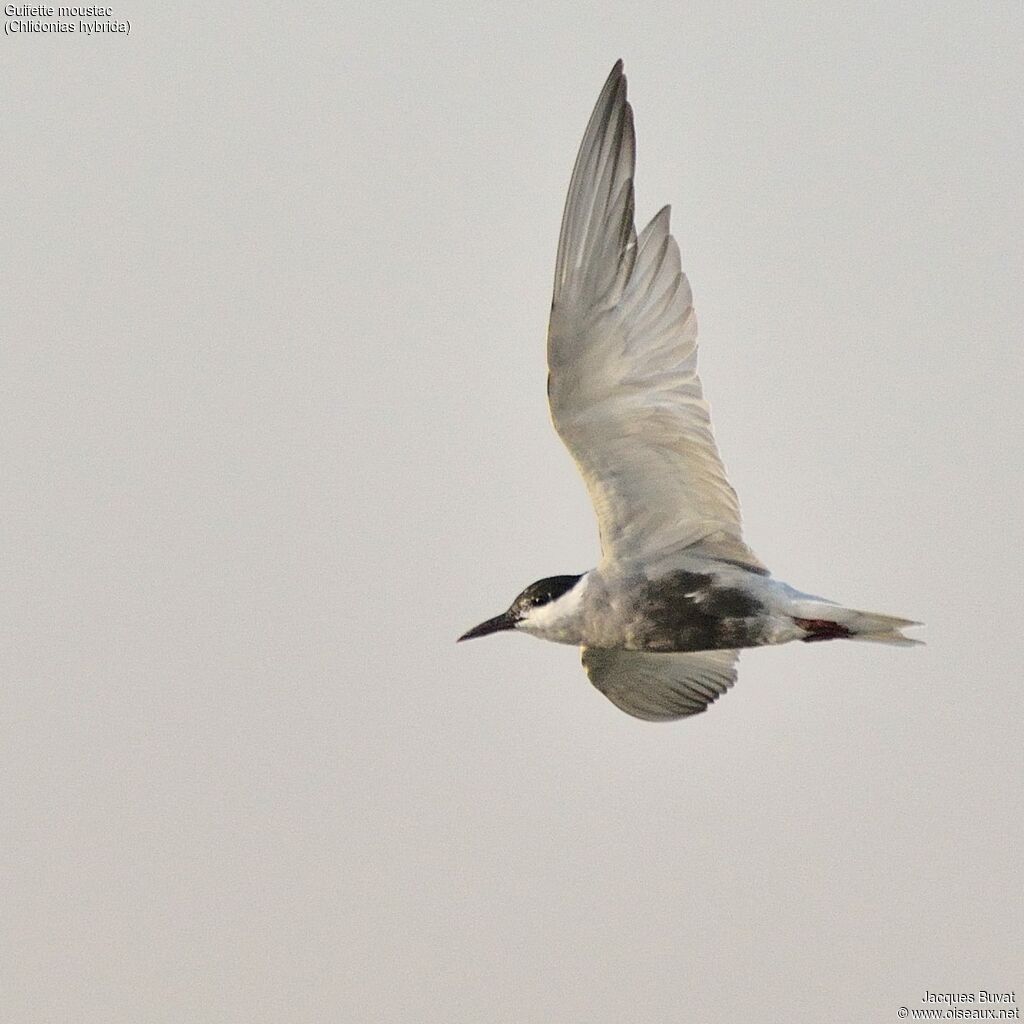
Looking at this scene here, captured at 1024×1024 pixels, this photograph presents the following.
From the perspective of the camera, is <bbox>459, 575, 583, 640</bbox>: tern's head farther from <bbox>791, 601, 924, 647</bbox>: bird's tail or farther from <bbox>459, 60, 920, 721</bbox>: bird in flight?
<bbox>791, 601, 924, 647</bbox>: bird's tail

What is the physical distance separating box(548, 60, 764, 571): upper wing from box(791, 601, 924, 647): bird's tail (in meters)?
0.56

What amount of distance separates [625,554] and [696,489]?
0.68 metres

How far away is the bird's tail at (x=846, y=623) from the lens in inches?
517

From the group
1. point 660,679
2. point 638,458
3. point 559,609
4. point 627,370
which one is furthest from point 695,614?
point 627,370

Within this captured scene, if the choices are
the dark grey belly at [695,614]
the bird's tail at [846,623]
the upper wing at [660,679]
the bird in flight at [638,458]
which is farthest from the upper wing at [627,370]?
the upper wing at [660,679]

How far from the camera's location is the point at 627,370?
42.4ft

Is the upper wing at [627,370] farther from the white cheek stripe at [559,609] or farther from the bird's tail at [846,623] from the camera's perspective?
the bird's tail at [846,623]

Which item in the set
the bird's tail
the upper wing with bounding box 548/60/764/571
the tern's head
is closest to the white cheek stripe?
the tern's head

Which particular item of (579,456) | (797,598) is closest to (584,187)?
(579,456)

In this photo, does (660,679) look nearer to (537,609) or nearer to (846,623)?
(537,609)

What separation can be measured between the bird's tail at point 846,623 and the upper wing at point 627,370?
1.84ft

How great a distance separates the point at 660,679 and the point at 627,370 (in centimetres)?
296

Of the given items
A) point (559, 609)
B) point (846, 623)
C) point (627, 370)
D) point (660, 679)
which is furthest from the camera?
point (660, 679)

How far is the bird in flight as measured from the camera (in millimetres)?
12656
